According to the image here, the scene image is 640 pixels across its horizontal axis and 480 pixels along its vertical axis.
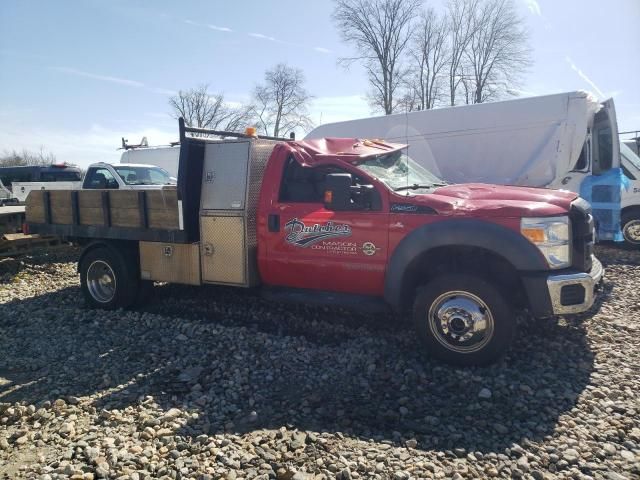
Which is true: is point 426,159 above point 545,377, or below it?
above

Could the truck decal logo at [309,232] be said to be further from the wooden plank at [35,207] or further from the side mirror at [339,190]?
the wooden plank at [35,207]

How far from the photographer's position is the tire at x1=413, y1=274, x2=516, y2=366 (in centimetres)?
406

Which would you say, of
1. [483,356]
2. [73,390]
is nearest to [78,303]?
[73,390]

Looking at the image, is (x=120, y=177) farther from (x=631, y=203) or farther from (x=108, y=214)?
(x=631, y=203)

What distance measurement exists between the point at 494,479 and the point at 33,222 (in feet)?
22.1

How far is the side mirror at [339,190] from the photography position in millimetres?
4438

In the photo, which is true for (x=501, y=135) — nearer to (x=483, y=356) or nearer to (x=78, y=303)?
(x=483, y=356)

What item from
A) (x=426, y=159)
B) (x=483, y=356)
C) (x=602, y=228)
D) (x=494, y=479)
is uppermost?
(x=426, y=159)

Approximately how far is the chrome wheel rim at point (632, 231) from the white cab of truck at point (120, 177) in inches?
394

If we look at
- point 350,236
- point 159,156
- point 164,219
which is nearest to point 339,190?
point 350,236

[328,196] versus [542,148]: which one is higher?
[542,148]

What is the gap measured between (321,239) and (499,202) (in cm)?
170

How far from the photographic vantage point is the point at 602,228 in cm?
898

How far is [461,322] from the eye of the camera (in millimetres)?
4148
